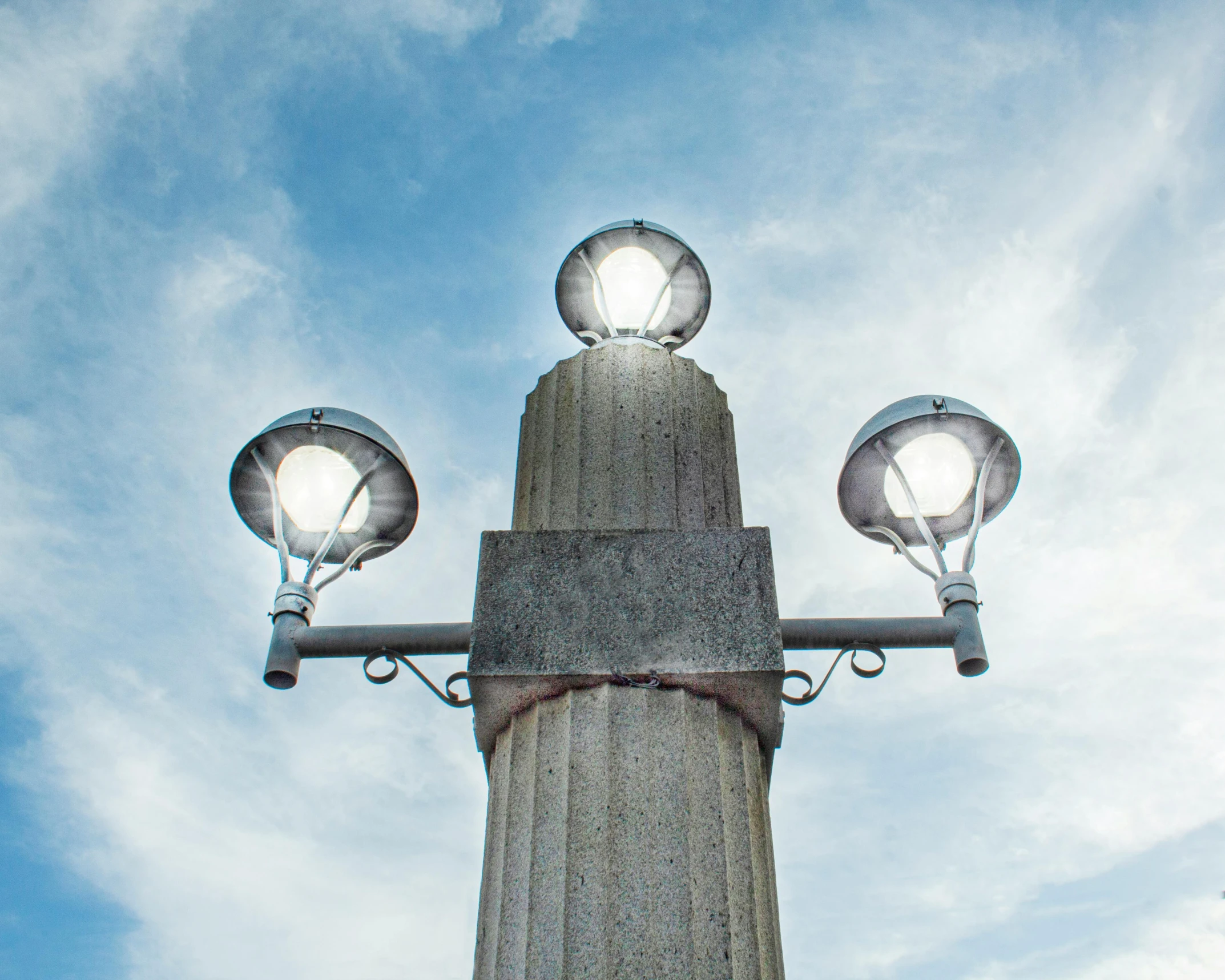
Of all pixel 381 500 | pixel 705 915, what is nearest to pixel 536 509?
pixel 381 500

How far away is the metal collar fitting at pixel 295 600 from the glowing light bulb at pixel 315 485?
45 centimetres

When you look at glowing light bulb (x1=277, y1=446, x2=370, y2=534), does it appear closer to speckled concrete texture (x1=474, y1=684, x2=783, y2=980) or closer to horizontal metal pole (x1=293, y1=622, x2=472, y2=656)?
horizontal metal pole (x1=293, y1=622, x2=472, y2=656)

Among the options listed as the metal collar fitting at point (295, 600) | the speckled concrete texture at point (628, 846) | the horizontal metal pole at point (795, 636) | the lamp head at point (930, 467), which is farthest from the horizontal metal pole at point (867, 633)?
the metal collar fitting at point (295, 600)

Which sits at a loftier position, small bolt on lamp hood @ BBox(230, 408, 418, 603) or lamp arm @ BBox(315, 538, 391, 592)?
small bolt on lamp hood @ BBox(230, 408, 418, 603)

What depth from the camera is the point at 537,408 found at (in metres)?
4.66

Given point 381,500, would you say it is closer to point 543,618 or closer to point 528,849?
point 543,618

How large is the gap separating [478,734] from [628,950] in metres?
1.03

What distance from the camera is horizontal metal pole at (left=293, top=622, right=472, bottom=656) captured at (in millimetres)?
3686

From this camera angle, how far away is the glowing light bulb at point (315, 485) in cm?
441

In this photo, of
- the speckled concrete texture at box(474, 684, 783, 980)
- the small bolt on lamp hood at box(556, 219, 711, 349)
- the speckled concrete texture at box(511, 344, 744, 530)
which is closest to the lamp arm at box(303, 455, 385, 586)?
the speckled concrete texture at box(511, 344, 744, 530)

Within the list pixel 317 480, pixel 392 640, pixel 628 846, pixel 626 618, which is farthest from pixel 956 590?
pixel 317 480

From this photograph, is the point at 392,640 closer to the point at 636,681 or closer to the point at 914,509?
the point at 636,681

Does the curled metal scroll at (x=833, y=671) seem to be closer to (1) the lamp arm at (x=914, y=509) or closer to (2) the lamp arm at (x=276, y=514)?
(1) the lamp arm at (x=914, y=509)

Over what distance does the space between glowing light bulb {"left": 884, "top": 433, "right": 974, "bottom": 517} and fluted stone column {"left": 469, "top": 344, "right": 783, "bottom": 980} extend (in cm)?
101
